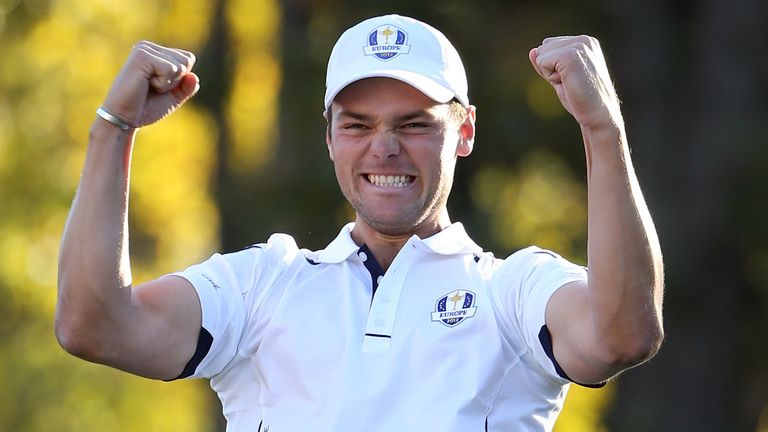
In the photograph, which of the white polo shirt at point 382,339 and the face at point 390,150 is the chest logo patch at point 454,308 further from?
the face at point 390,150

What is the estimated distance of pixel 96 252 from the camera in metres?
4.27

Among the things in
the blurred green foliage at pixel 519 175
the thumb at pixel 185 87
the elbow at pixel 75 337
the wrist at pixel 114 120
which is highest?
the thumb at pixel 185 87

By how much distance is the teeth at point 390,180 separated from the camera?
471 cm

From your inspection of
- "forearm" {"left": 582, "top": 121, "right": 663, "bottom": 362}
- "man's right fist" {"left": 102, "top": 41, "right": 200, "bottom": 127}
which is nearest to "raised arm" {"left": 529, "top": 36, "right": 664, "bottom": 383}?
Answer: "forearm" {"left": 582, "top": 121, "right": 663, "bottom": 362}

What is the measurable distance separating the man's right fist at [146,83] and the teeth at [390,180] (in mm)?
630

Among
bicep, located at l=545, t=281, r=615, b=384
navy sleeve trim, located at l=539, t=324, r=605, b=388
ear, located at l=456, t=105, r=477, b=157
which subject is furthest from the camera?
ear, located at l=456, t=105, r=477, b=157

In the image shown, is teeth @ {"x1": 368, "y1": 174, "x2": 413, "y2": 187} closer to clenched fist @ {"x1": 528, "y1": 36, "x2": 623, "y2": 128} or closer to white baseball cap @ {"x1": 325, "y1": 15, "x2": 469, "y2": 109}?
white baseball cap @ {"x1": 325, "y1": 15, "x2": 469, "y2": 109}

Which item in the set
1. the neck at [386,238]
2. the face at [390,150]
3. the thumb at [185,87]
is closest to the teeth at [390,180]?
the face at [390,150]

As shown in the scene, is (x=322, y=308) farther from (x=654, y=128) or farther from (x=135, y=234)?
(x=135, y=234)

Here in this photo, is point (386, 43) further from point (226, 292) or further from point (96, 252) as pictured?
point (96, 252)

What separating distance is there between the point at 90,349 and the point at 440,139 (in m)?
1.20

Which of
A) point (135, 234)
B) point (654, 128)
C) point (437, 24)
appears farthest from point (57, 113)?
point (654, 128)

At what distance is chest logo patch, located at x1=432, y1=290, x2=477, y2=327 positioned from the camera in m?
4.48

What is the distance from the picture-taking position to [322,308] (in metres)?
4.55
